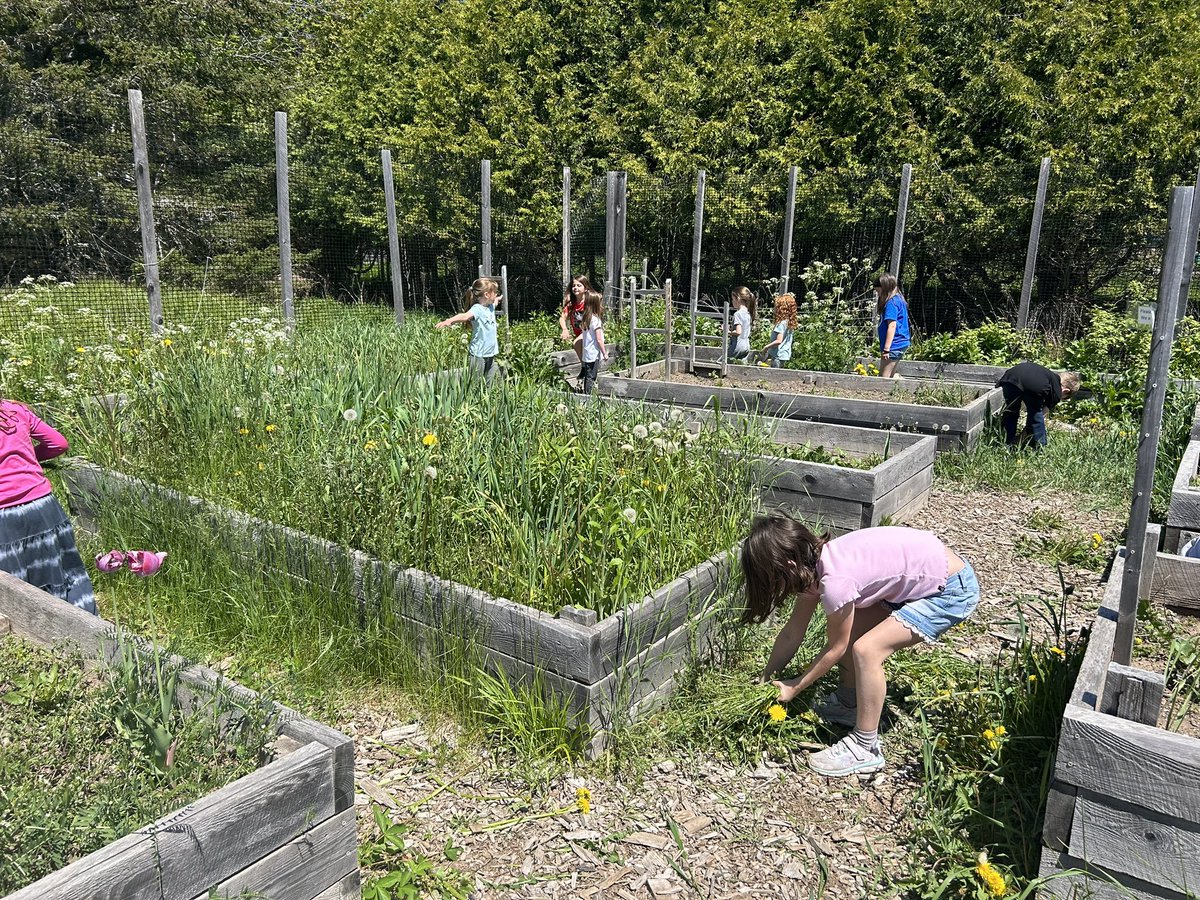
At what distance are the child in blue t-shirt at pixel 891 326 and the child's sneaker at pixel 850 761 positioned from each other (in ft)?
21.3

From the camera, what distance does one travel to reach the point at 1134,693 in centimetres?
246

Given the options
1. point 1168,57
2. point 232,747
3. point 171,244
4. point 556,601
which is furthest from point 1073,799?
point 1168,57

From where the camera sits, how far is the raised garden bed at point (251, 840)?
73.7 inches

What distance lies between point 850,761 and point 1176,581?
5.91ft

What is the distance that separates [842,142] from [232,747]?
556 inches

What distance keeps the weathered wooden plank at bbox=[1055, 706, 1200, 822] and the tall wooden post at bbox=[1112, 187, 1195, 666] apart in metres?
0.59

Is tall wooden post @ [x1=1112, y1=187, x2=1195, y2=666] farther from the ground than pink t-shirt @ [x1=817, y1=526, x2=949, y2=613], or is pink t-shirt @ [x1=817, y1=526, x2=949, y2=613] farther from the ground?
tall wooden post @ [x1=1112, y1=187, x2=1195, y2=666]

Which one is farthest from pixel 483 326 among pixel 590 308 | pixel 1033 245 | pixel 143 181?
pixel 1033 245

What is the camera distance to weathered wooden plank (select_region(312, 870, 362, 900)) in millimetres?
2344

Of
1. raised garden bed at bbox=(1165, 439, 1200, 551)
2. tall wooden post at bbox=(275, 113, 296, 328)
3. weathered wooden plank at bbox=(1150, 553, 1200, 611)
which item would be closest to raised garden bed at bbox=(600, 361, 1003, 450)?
raised garden bed at bbox=(1165, 439, 1200, 551)

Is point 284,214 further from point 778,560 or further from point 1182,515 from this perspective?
point 1182,515

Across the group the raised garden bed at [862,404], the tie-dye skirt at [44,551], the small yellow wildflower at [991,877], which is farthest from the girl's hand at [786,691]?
the raised garden bed at [862,404]

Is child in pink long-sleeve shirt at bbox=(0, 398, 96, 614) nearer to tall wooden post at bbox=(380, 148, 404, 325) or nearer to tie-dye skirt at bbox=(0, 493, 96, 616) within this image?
tie-dye skirt at bbox=(0, 493, 96, 616)

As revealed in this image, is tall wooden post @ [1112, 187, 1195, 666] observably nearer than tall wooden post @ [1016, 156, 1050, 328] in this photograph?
Yes
